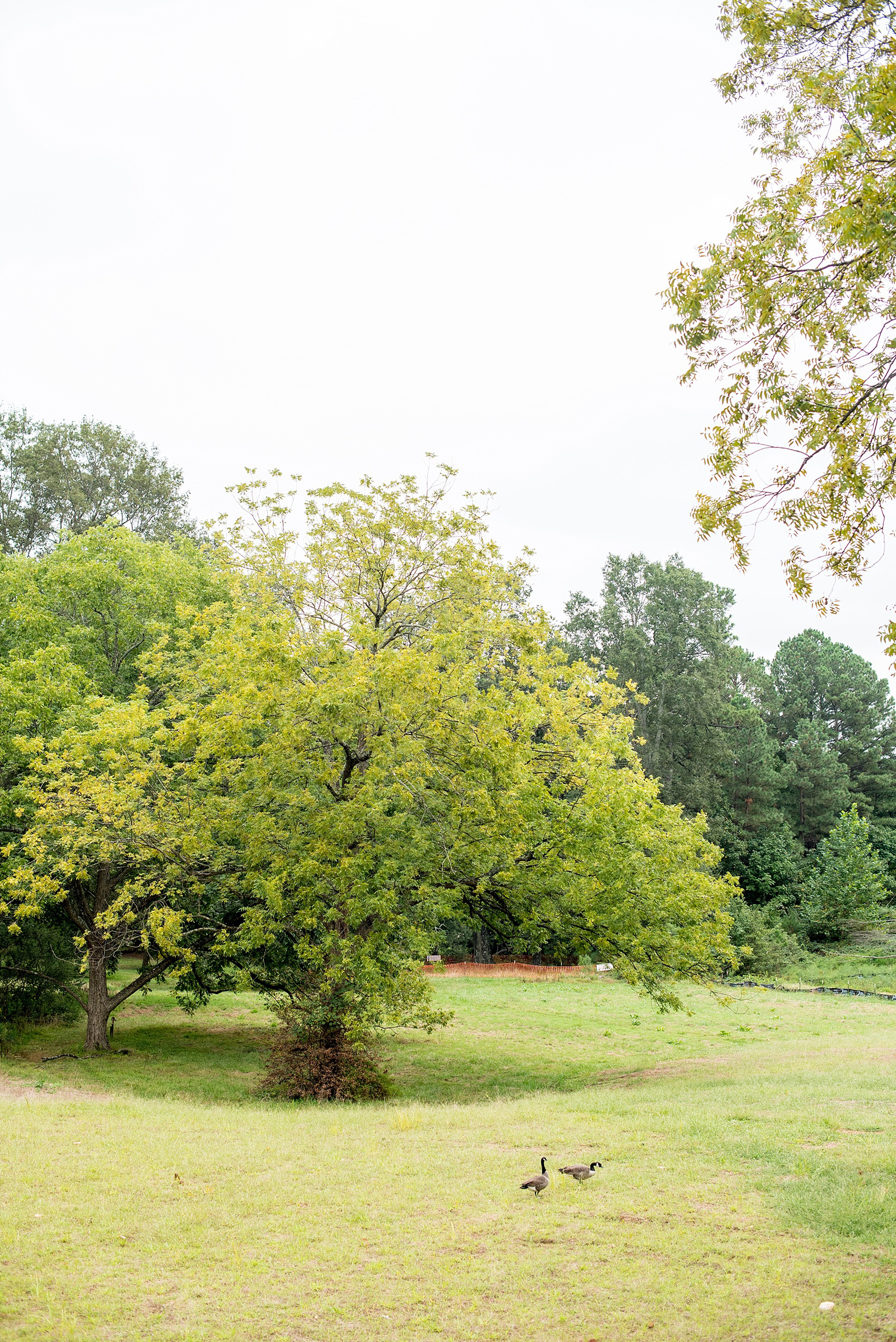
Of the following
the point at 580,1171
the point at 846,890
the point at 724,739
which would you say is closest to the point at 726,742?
the point at 724,739

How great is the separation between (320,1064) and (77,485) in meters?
34.7

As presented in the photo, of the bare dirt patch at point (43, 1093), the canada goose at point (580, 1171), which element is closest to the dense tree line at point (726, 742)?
the bare dirt patch at point (43, 1093)

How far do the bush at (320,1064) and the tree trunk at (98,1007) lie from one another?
19.9 ft

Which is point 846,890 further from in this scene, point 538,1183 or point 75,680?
point 538,1183

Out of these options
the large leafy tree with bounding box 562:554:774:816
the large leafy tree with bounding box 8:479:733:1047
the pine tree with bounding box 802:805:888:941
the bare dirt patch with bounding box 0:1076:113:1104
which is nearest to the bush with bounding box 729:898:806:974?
the pine tree with bounding box 802:805:888:941

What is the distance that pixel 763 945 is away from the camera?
130ft

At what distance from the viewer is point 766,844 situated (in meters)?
50.2

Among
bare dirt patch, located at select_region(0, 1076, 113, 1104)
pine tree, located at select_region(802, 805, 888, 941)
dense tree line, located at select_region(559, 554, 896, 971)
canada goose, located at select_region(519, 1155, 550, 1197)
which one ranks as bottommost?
bare dirt patch, located at select_region(0, 1076, 113, 1104)

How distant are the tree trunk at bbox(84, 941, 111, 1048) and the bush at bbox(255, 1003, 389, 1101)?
6.05m

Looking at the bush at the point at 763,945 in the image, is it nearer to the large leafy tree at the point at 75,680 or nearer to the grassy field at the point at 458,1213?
the grassy field at the point at 458,1213

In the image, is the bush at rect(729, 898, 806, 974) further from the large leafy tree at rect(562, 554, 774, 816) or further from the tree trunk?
the tree trunk

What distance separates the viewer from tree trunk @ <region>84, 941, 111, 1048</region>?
64.7 feet

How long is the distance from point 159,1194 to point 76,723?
1205cm

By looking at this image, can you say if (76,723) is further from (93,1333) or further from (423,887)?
(93,1333)
